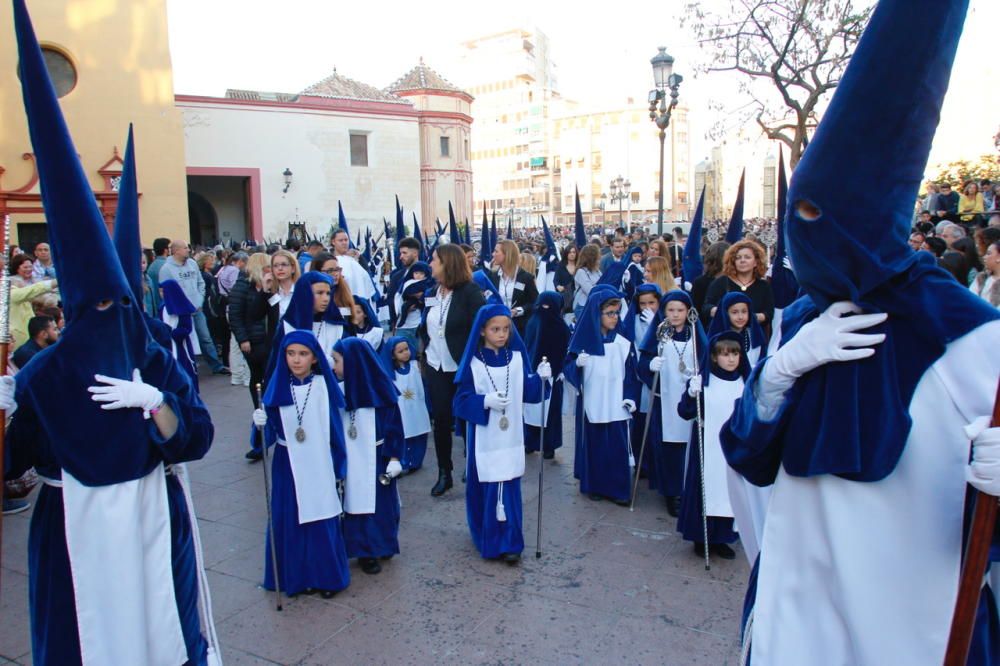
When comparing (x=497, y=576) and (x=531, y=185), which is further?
(x=531, y=185)

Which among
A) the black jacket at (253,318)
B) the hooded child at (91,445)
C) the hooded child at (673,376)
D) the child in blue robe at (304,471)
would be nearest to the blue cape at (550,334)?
the hooded child at (673,376)

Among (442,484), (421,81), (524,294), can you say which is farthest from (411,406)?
(421,81)

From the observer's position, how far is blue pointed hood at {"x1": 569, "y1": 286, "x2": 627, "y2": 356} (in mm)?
6215

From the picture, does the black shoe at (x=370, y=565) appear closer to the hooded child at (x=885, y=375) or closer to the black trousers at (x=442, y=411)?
the black trousers at (x=442, y=411)

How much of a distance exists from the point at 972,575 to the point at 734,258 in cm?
524

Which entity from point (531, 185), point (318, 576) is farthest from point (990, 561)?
point (531, 185)

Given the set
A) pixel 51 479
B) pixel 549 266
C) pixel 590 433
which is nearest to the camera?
pixel 51 479

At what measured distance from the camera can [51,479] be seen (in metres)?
2.90

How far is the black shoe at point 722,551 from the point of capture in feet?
16.9

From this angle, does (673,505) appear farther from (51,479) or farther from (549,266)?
(549,266)

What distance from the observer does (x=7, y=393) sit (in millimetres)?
2715

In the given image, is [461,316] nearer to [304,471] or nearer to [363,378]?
[363,378]

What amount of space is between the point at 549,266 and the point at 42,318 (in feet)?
26.3

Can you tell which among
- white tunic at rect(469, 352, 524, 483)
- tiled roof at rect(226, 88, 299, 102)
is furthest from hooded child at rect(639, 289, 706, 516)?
tiled roof at rect(226, 88, 299, 102)
